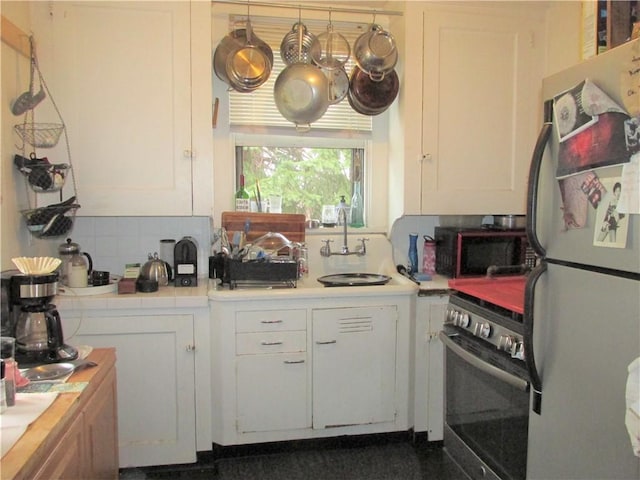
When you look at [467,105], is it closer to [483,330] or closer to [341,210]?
[341,210]

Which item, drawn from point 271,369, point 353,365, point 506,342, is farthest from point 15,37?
point 506,342

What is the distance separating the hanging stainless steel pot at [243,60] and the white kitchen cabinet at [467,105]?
731 millimetres

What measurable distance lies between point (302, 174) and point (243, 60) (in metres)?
0.74

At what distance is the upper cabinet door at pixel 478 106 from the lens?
245 centimetres

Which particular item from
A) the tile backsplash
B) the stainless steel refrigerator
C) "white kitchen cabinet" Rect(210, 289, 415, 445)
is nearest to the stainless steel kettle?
the tile backsplash

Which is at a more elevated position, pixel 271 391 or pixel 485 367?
pixel 485 367

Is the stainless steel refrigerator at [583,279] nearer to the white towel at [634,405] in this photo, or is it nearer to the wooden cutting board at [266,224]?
the white towel at [634,405]

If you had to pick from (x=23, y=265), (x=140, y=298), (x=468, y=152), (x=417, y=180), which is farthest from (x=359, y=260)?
(x=23, y=265)

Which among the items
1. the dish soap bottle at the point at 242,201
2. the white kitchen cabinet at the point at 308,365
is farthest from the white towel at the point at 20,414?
the dish soap bottle at the point at 242,201

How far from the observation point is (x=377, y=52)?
92.4 inches

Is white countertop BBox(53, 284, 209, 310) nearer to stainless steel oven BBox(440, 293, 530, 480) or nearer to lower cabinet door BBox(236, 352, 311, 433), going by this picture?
Answer: lower cabinet door BBox(236, 352, 311, 433)

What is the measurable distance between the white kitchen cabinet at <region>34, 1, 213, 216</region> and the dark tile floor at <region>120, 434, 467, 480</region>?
4.01ft

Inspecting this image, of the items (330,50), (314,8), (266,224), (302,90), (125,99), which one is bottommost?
(266,224)

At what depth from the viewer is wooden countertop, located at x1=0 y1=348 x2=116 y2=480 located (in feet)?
2.96
